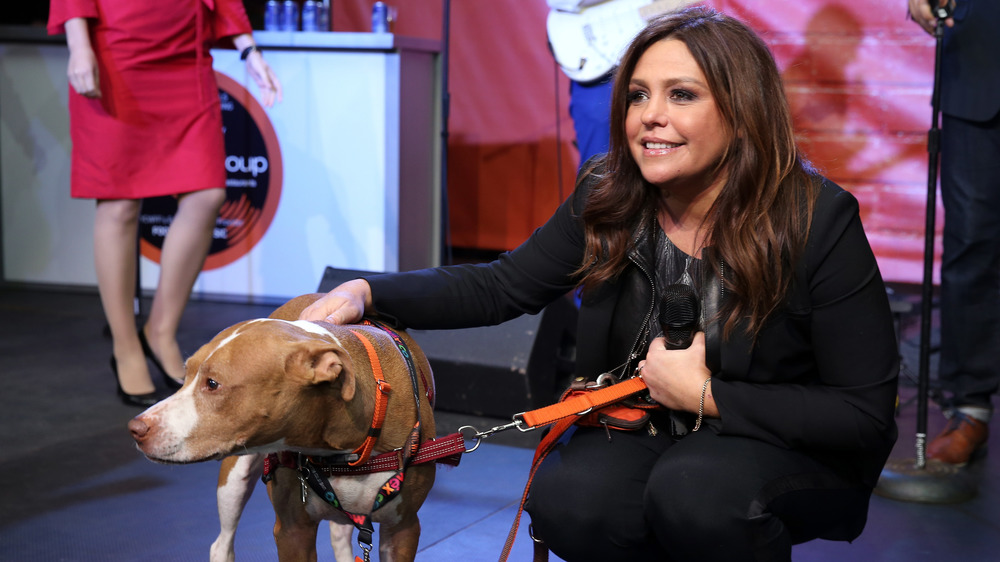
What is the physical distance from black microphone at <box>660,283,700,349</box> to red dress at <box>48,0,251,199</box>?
204 centimetres

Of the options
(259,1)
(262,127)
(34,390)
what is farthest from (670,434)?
(259,1)

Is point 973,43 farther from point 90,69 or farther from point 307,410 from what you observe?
point 90,69

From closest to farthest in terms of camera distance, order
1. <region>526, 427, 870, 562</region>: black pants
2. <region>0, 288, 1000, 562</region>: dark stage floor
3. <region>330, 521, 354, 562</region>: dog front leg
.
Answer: <region>526, 427, 870, 562</region>: black pants < <region>330, 521, 354, 562</region>: dog front leg < <region>0, 288, 1000, 562</region>: dark stage floor

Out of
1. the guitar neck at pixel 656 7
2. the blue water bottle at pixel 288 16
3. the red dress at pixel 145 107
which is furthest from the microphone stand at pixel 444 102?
the red dress at pixel 145 107

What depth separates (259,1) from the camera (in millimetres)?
6336

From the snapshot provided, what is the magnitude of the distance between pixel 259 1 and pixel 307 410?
545 cm

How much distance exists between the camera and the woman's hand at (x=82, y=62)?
2.97m

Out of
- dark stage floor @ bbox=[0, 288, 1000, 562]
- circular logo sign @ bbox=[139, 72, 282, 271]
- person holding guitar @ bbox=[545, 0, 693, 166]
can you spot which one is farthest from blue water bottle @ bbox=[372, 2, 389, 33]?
dark stage floor @ bbox=[0, 288, 1000, 562]

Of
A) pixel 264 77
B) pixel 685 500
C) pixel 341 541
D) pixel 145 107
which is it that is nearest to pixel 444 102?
pixel 264 77

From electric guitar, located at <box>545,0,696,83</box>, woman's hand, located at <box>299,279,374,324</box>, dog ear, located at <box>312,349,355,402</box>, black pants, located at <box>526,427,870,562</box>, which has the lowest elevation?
black pants, located at <box>526,427,870,562</box>

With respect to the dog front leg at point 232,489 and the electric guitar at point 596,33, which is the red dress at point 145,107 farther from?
the dog front leg at point 232,489

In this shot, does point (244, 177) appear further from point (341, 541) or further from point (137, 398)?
point (341, 541)

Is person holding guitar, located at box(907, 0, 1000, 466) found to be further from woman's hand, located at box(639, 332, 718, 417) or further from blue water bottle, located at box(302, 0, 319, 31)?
blue water bottle, located at box(302, 0, 319, 31)

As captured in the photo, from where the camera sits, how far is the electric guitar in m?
3.74
